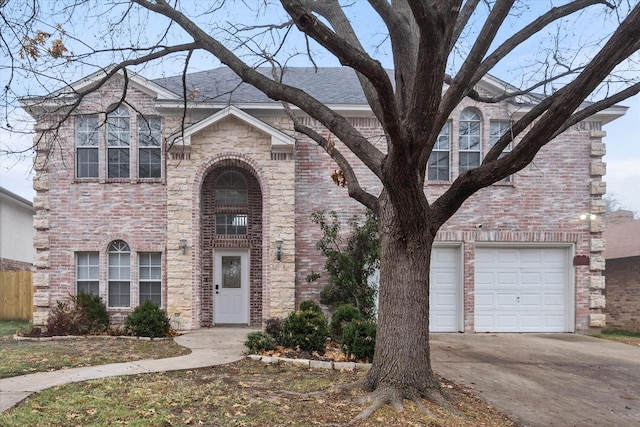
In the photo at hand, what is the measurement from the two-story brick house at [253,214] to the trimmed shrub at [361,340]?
4.21m

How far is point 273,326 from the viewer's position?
29.3 ft

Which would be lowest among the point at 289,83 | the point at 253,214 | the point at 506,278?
the point at 506,278

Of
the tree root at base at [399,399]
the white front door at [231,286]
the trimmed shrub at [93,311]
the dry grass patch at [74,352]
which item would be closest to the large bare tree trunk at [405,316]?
the tree root at base at [399,399]

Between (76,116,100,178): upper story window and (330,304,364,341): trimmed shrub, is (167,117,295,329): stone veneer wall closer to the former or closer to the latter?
(76,116,100,178): upper story window

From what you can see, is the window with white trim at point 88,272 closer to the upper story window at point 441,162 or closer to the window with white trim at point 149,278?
the window with white trim at point 149,278

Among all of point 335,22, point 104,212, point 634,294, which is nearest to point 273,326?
point 335,22

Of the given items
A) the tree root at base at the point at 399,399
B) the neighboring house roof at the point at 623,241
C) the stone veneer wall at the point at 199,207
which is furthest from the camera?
the neighboring house roof at the point at 623,241

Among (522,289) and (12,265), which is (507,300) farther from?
(12,265)

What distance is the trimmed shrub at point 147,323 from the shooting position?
10633mm

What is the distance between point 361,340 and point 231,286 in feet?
20.2

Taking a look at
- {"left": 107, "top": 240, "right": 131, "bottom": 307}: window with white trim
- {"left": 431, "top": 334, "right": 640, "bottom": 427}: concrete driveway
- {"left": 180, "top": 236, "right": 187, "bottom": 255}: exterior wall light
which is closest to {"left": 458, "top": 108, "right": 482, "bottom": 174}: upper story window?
{"left": 431, "top": 334, "right": 640, "bottom": 427}: concrete driveway

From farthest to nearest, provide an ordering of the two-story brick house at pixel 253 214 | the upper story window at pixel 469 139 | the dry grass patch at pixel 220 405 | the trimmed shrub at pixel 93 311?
the upper story window at pixel 469 139 < the two-story brick house at pixel 253 214 < the trimmed shrub at pixel 93 311 < the dry grass patch at pixel 220 405

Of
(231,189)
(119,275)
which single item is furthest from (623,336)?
(119,275)

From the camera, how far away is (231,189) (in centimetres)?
1312
